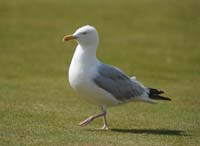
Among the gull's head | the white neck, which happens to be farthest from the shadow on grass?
the gull's head

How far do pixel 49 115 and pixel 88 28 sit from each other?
1.76 meters

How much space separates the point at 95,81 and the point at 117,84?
20.7 inches

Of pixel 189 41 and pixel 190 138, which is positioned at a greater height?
pixel 189 41

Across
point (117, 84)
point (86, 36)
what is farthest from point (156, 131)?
point (86, 36)

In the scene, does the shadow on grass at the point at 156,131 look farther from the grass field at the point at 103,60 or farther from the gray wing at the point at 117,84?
the gray wing at the point at 117,84

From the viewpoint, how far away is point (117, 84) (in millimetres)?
10148

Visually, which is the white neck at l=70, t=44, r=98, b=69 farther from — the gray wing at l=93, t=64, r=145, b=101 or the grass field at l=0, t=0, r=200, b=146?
the grass field at l=0, t=0, r=200, b=146

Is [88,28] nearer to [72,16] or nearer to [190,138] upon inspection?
[190,138]

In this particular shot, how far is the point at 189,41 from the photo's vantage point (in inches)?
960

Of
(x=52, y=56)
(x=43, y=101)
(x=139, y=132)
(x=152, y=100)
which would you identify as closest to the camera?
(x=139, y=132)

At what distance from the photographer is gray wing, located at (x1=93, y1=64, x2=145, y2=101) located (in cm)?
990

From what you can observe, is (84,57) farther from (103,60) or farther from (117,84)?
(103,60)

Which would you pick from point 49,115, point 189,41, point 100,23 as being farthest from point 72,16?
point 49,115

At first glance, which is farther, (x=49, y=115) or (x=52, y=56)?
(x=52, y=56)
